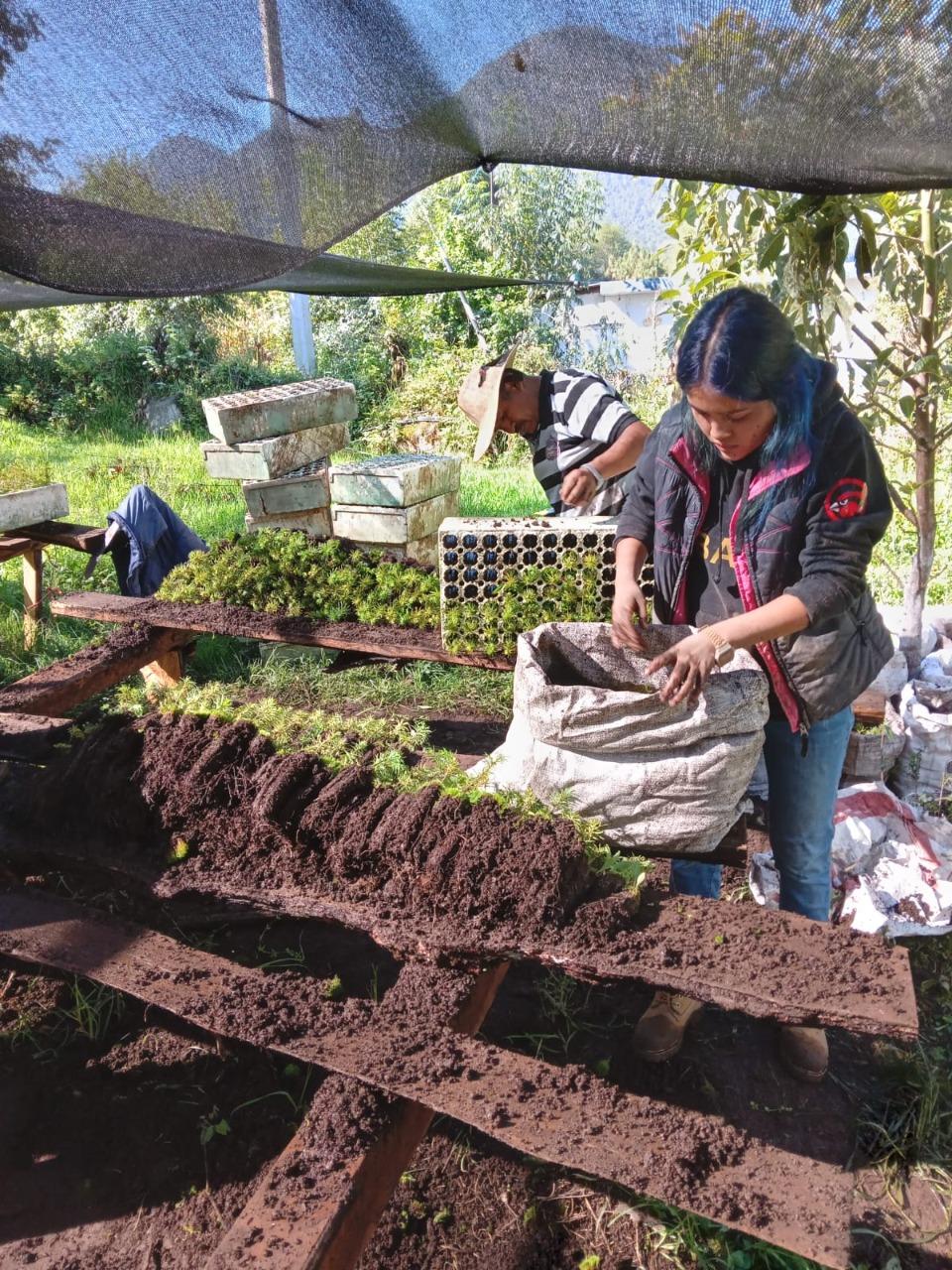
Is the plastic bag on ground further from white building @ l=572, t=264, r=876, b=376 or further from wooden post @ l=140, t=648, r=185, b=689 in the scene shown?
white building @ l=572, t=264, r=876, b=376

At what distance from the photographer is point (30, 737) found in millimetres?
2809

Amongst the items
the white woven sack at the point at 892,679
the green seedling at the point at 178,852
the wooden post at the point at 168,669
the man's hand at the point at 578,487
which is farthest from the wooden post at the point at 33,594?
the white woven sack at the point at 892,679

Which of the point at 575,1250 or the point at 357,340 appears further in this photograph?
the point at 357,340

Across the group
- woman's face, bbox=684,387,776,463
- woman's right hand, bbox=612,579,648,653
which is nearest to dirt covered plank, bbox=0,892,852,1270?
woman's right hand, bbox=612,579,648,653

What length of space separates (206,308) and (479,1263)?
17.9 metres

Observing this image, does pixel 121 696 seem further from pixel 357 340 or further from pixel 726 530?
pixel 357 340

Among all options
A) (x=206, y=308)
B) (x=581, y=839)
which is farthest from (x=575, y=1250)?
(x=206, y=308)

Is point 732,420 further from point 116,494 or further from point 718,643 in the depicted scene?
point 116,494

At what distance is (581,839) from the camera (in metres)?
2.19

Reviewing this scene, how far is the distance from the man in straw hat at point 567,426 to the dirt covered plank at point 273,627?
0.75 m

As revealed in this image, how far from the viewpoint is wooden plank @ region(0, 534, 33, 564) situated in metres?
5.59

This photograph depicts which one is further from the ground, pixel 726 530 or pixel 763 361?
pixel 763 361

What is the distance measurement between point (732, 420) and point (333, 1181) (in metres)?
1.77

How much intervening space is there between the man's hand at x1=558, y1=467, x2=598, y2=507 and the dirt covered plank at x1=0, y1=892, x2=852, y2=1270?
2.01 metres
